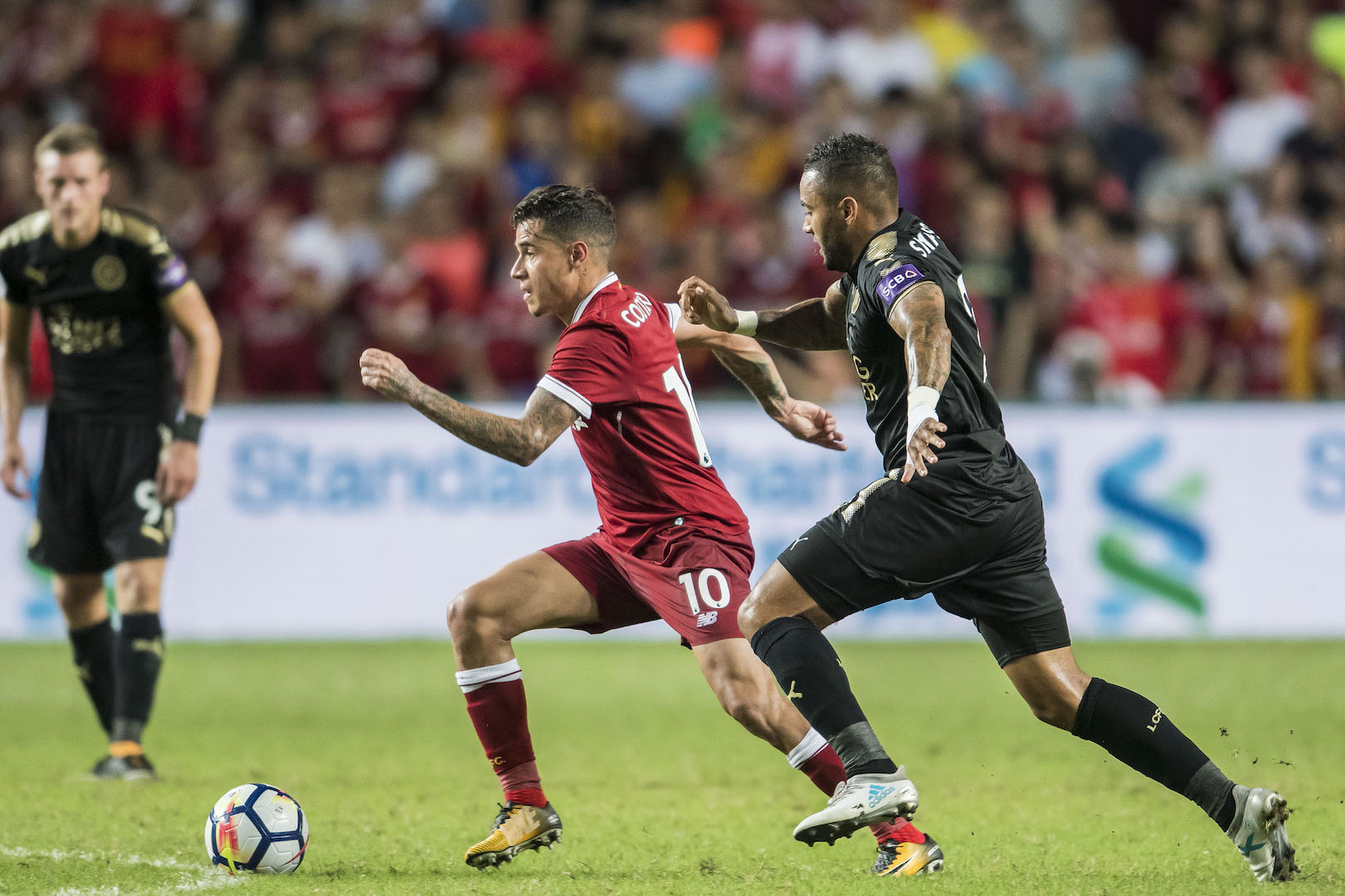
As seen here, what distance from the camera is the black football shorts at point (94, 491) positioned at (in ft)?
24.1

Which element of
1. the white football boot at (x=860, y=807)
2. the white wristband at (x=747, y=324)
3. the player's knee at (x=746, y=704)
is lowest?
the white football boot at (x=860, y=807)

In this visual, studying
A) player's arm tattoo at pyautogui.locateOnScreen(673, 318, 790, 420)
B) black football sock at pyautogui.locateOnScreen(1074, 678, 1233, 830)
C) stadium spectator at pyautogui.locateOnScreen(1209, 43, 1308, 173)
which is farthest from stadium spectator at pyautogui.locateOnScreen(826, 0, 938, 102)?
black football sock at pyautogui.locateOnScreen(1074, 678, 1233, 830)

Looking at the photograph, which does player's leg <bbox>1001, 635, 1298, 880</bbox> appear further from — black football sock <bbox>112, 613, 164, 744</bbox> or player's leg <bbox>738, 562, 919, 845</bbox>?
black football sock <bbox>112, 613, 164, 744</bbox>

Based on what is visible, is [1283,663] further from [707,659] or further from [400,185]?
[400,185]

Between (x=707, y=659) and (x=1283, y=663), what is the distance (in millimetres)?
6333

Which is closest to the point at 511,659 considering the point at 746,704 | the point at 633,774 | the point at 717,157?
the point at 746,704

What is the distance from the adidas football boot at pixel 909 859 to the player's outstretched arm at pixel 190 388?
11.4 ft

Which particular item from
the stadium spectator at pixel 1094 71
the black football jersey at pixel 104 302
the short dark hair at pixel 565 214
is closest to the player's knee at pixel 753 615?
the short dark hair at pixel 565 214

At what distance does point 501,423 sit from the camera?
499cm

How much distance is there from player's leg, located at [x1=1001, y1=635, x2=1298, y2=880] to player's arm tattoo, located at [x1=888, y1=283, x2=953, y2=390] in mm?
983

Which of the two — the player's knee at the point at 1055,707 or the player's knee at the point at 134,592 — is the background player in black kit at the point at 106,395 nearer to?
the player's knee at the point at 134,592

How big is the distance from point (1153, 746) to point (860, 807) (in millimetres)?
984

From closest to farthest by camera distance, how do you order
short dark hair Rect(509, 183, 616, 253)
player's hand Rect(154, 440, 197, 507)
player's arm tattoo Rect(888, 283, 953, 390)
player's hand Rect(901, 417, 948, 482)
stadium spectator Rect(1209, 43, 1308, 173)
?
player's hand Rect(901, 417, 948, 482) < player's arm tattoo Rect(888, 283, 953, 390) < short dark hair Rect(509, 183, 616, 253) < player's hand Rect(154, 440, 197, 507) < stadium spectator Rect(1209, 43, 1308, 173)

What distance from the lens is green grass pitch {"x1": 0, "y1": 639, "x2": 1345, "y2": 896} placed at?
5.17 metres
